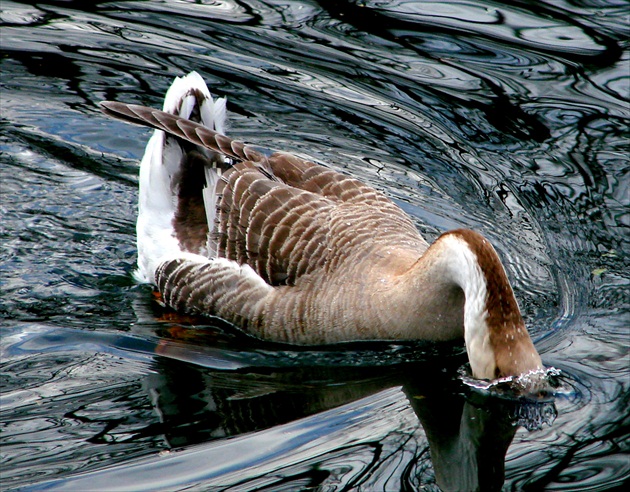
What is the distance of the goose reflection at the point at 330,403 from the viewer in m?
5.14

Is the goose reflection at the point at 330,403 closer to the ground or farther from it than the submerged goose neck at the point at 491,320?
closer to the ground

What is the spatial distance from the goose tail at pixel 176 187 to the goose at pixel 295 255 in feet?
0.04

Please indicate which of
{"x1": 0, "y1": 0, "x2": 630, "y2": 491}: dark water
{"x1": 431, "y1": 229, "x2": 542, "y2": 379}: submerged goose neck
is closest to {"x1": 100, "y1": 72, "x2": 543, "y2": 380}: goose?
{"x1": 431, "y1": 229, "x2": 542, "y2": 379}: submerged goose neck

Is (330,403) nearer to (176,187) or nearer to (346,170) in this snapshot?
(176,187)

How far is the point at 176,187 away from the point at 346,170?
182cm

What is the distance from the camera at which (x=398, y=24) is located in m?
10.8

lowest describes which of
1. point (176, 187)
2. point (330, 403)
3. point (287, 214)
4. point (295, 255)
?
point (330, 403)

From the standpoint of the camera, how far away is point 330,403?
18.5 feet

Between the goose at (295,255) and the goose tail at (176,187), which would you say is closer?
the goose at (295,255)

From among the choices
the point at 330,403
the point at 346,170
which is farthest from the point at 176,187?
the point at 330,403

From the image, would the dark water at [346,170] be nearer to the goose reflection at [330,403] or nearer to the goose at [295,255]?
the goose reflection at [330,403]

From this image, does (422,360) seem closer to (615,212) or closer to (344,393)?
(344,393)

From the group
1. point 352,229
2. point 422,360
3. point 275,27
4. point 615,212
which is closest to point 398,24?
point 275,27

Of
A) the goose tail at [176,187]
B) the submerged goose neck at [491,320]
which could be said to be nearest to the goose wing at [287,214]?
the goose tail at [176,187]
